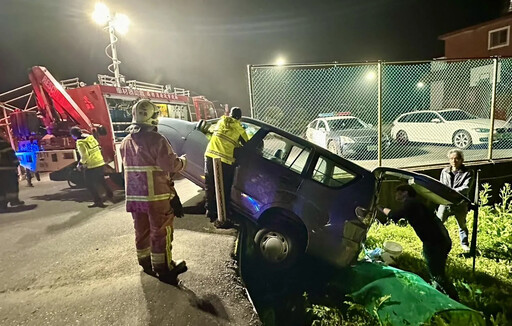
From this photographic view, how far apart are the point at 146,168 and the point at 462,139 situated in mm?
9934

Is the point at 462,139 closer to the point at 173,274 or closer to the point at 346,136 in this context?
the point at 346,136

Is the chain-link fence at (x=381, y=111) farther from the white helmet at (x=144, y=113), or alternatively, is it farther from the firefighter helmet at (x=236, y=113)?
the white helmet at (x=144, y=113)

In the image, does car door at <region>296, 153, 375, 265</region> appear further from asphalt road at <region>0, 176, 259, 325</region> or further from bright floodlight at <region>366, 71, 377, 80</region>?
bright floodlight at <region>366, 71, 377, 80</region>

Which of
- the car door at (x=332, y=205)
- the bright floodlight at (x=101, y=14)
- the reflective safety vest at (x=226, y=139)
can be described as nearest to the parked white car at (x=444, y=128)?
the car door at (x=332, y=205)

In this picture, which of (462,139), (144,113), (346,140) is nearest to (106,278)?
(144,113)

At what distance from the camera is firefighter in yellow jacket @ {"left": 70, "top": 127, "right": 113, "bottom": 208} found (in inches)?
231

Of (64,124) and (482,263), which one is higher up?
(64,124)

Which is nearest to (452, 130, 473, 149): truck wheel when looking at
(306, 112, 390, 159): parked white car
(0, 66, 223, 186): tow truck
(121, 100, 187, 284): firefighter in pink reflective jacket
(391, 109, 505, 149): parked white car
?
(391, 109, 505, 149): parked white car

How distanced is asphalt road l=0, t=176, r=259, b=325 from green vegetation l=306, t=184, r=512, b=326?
1.01 metres

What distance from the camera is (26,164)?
7840 millimetres

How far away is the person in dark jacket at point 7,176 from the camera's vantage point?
642 cm

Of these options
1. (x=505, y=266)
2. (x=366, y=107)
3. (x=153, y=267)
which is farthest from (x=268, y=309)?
(x=366, y=107)

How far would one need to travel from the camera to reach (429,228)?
3334mm

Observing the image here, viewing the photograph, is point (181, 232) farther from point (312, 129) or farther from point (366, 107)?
point (366, 107)
